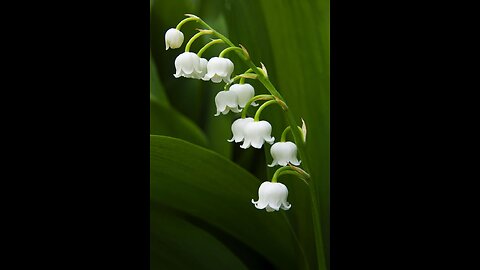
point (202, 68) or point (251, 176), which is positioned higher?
point (202, 68)

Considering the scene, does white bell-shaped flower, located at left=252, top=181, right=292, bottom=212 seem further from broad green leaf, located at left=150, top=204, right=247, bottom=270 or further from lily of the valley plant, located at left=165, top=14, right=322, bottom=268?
broad green leaf, located at left=150, top=204, right=247, bottom=270

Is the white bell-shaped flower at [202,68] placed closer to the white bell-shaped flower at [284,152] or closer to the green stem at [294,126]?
the green stem at [294,126]

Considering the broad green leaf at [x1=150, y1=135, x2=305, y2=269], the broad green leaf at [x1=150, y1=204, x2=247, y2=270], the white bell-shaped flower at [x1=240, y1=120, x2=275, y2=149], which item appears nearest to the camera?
the white bell-shaped flower at [x1=240, y1=120, x2=275, y2=149]

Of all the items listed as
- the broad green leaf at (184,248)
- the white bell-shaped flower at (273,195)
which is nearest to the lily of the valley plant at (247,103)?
the white bell-shaped flower at (273,195)

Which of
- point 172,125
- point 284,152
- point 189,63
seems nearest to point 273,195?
point 284,152

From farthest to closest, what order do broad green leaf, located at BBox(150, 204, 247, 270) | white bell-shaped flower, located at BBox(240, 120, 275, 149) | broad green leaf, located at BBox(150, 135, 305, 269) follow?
broad green leaf, located at BBox(150, 204, 247, 270), broad green leaf, located at BBox(150, 135, 305, 269), white bell-shaped flower, located at BBox(240, 120, 275, 149)

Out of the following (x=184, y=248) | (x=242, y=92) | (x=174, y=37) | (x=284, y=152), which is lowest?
(x=184, y=248)

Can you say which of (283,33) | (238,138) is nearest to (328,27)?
(283,33)

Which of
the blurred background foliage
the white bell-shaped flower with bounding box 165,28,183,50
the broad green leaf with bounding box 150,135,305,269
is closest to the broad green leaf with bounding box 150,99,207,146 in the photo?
the blurred background foliage

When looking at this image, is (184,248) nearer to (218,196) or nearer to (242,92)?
(218,196)

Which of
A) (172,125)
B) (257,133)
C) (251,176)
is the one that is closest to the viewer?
(257,133)
